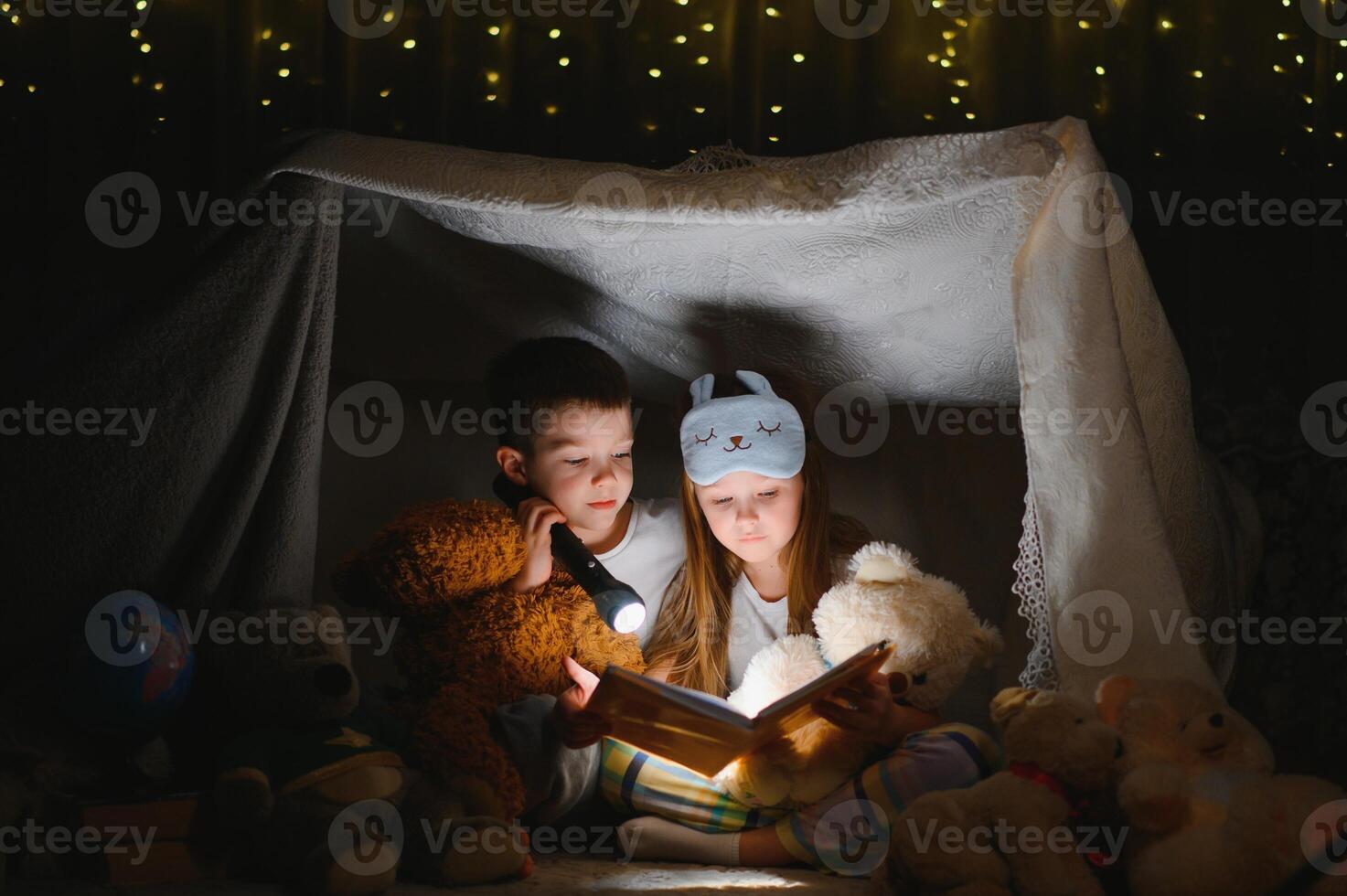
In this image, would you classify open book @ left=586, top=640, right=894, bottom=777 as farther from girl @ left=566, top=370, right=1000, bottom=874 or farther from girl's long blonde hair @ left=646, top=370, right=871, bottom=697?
girl's long blonde hair @ left=646, top=370, right=871, bottom=697

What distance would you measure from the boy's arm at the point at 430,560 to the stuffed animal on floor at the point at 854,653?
1.13 ft

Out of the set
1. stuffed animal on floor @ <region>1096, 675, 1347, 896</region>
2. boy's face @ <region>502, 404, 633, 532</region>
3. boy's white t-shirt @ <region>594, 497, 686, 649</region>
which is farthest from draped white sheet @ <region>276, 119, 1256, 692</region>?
boy's white t-shirt @ <region>594, 497, 686, 649</region>

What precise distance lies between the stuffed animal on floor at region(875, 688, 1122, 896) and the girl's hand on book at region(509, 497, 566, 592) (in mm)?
578

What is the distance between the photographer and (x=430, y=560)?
1.35 m

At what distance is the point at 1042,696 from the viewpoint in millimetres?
1118

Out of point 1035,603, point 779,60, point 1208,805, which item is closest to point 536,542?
point 1035,603

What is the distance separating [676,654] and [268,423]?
2.04 ft

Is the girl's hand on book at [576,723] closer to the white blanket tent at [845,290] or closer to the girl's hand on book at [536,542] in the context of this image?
the girl's hand on book at [536,542]

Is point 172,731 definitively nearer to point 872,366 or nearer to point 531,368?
point 531,368

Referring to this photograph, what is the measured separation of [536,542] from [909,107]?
1.13m

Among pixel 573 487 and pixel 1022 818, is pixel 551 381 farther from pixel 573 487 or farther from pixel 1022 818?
pixel 1022 818

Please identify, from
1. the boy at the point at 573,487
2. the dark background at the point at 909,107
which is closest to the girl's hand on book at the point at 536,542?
the boy at the point at 573,487

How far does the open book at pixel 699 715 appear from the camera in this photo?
114 cm

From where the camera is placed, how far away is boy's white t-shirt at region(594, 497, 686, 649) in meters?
1.69
